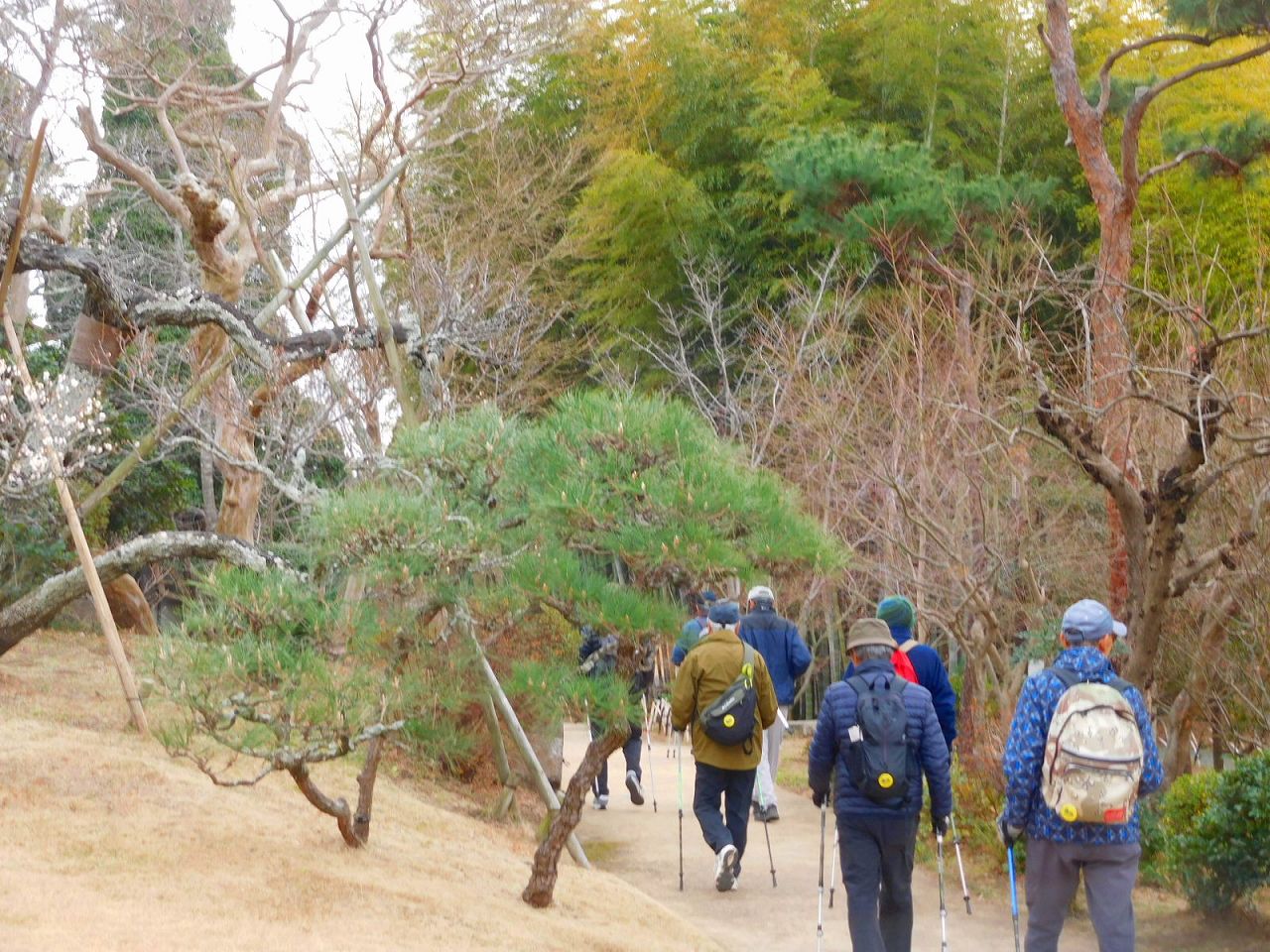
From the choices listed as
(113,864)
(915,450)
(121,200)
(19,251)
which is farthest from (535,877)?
(121,200)

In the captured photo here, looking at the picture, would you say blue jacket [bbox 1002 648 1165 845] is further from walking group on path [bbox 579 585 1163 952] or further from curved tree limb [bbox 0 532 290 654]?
curved tree limb [bbox 0 532 290 654]

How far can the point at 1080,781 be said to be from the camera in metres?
4.43

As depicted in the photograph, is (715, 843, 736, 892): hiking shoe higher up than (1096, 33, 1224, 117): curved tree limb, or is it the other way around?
(1096, 33, 1224, 117): curved tree limb

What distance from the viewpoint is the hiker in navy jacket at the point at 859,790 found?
507 centimetres

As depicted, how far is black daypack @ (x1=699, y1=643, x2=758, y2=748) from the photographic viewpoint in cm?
668

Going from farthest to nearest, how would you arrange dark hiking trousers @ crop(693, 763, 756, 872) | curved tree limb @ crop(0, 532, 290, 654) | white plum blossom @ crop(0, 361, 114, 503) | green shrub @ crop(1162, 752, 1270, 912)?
white plum blossom @ crop(0, 361, 114, 503), curved tree limb @ crop(0, 532, 290, 654), dark hiking trousers @ crop(693, 763, 756, 872), green shrub @ crop(1162, 752, 1270, 912)

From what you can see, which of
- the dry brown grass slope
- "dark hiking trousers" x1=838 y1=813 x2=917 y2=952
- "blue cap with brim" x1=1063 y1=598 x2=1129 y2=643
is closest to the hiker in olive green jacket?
the dry brown grass slope

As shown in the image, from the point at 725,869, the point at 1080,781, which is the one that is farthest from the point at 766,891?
Result: the point at 1080,781

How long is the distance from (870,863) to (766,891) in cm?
239

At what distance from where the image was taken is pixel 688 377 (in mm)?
15594

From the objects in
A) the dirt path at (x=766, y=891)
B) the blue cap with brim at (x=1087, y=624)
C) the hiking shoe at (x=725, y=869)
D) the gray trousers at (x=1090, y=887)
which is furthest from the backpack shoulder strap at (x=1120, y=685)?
the hiking shoe at (x=725, y=869)

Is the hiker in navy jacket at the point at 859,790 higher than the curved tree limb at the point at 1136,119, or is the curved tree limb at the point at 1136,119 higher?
the curved tree limb at the point at 1136,119

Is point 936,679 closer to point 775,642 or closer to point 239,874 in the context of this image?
point 775,642

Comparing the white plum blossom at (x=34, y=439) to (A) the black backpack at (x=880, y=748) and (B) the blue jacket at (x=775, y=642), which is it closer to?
(B) the blue jacket at (x=775, y=642)
